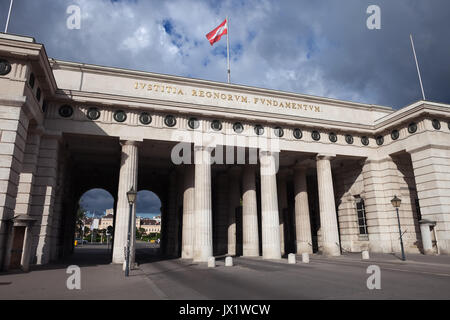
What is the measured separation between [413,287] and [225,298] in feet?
22.8

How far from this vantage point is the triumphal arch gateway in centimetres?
1945

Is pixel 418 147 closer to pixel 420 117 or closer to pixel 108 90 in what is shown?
pixel 420 117

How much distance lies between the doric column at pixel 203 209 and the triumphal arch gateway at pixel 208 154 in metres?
0.08

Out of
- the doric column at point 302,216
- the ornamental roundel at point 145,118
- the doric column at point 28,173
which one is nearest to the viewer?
the doric column at point 28,173

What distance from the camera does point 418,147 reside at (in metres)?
27.6

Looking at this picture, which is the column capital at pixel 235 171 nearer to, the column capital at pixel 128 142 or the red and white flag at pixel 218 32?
the column capital at pixel 128 142

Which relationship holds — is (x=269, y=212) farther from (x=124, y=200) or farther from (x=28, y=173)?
(x=28, y=173)

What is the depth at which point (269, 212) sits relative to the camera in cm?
2755

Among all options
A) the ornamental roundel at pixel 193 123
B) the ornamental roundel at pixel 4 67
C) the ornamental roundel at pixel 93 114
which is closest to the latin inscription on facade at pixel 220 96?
the ornamental roundel at pixel 193 123

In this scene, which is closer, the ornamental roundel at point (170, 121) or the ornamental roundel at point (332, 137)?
the ornamental roundel at point (170, 121)

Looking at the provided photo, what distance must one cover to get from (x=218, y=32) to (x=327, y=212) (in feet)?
67.6

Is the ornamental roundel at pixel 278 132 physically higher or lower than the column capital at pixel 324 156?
higher

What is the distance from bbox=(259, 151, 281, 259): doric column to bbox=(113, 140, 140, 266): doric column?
11.2m

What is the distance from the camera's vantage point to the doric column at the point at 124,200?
Result: 878 inches
